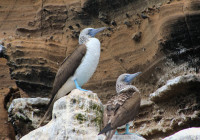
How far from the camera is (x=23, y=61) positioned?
31.5 ft

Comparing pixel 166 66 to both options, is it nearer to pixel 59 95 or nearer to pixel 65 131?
pixel 59 95

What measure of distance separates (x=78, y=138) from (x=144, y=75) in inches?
138

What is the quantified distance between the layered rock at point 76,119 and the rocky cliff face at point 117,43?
2303 mm

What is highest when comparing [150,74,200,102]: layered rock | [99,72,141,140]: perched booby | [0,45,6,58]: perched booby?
[0,45,6,58]: perched booby

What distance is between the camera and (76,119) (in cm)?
588

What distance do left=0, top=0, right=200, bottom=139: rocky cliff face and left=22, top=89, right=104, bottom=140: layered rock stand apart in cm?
230

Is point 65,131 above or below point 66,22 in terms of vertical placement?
below

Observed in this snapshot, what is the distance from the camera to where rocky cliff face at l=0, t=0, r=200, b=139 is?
803cm

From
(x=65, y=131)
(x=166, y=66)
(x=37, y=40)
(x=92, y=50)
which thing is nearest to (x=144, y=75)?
(x=166, y=66)

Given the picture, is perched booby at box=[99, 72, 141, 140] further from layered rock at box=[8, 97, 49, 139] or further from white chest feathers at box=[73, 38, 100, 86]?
layered rock at box=[8, 97, 49, 139]

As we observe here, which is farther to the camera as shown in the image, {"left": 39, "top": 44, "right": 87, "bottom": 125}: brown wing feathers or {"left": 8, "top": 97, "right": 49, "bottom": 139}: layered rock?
{"left": 8, "top": 97, "right": 49, "bottom": 139}: layered rock

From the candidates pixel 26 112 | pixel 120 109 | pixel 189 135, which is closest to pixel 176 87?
pixel 120 109

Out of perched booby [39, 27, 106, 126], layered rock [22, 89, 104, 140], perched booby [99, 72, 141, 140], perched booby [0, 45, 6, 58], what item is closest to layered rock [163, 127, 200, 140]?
perched booby [99, 72, 141, 140]

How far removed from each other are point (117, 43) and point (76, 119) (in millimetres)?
3889
